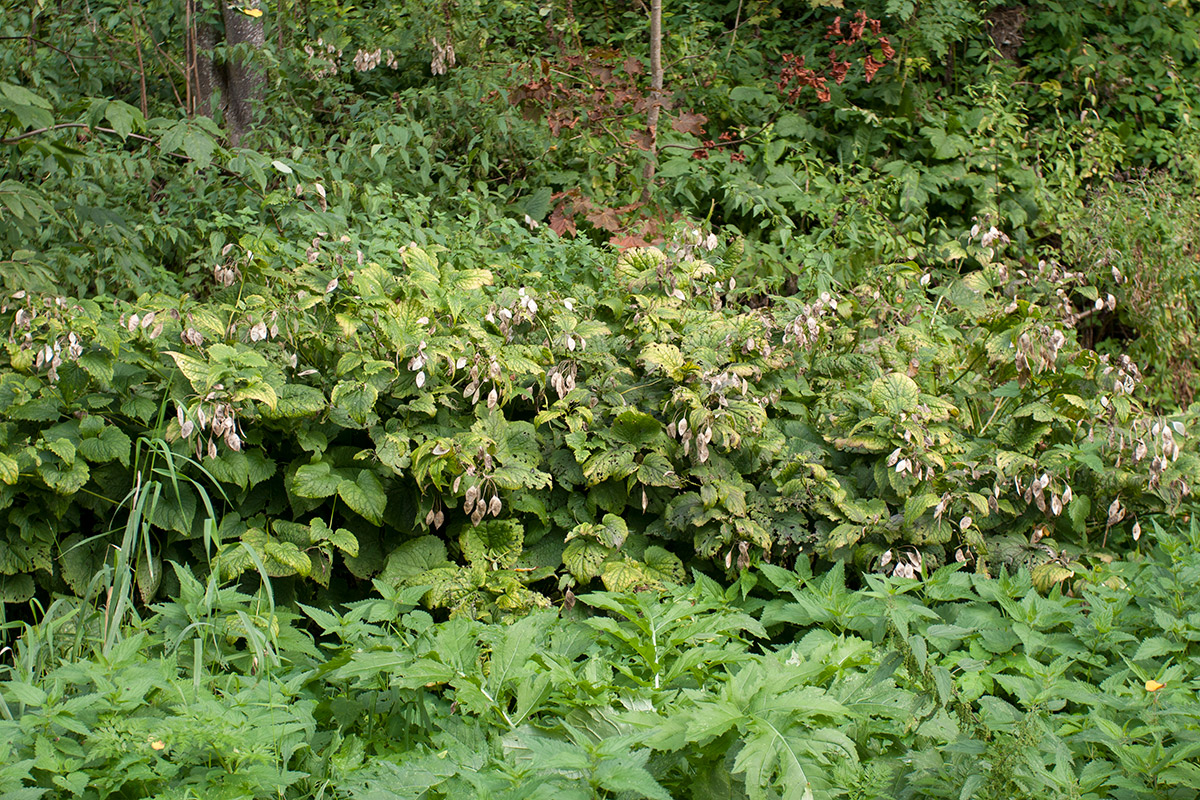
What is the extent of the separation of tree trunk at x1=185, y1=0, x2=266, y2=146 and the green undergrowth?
419 centimetres

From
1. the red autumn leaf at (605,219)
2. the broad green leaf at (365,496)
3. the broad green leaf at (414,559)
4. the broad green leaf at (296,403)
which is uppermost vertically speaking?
the red autumn leaf at (605,219)

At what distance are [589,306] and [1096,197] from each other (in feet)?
12.6

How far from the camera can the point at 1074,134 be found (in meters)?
6.66

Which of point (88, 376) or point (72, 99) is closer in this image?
point (88, 376)

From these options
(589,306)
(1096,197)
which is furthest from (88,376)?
(1096,197)

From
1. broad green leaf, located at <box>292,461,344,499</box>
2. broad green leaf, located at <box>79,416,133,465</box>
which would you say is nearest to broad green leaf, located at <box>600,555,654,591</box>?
broad green leaf, located at <box>292,461,344,499</box>

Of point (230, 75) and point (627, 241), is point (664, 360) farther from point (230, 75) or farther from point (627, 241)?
point (230, 75)

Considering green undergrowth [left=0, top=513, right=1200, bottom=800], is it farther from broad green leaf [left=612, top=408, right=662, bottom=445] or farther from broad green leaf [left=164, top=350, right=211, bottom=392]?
broad green leaf [left=612, top=408, right=662, bottom=445]

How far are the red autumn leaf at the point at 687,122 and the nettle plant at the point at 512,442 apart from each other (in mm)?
2770

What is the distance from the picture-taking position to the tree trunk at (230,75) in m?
5.97

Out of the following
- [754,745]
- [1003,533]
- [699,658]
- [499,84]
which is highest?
[499,84]

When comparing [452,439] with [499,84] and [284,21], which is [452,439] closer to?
[499,84]

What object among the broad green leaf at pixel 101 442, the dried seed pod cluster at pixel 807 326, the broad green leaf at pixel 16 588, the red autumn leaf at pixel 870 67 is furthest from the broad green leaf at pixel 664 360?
the red autumn leaf at pixel 870 67

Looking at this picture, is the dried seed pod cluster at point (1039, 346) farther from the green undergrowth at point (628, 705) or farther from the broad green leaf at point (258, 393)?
the broad green leaf at point (258, 393)
